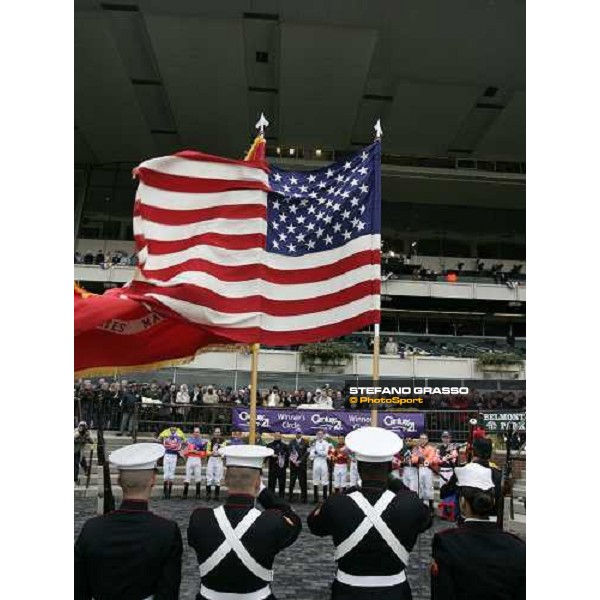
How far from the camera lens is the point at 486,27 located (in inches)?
833

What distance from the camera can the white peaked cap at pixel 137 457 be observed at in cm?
309

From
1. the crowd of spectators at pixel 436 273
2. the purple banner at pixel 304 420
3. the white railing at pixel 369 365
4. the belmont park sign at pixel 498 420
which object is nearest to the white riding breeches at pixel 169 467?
the purple banner at pixel 304 420

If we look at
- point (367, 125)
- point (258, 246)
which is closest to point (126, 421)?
point (258, 246)

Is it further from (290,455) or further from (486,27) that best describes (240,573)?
(486,27)

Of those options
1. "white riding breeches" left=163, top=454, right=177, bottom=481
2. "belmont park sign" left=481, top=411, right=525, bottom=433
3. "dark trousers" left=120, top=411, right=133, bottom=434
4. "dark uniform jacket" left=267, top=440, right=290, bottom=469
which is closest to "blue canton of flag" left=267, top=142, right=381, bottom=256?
"belmont park sign" left=481, top=411, right=525, bottom=433

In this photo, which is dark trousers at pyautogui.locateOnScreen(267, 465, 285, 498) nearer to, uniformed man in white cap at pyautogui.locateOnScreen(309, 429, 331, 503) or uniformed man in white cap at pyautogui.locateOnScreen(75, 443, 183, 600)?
uniformed man in white cap at pyautogui.locateOnScreen(309, 429, 331, 503)

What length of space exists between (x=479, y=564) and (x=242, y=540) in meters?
1.14

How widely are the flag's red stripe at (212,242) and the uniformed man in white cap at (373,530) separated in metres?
2.32

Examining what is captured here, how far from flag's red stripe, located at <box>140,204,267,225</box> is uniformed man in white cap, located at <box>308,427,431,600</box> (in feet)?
8.29

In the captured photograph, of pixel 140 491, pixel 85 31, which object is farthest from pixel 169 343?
pixel 85 31

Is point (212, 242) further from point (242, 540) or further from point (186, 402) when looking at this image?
point (186, 402)

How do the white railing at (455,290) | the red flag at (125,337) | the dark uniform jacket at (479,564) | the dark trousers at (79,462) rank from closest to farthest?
the dark uniform jacket at (479,564)
the red flag at (125,337)
the dark trousers at (79,462)
the white railing at (455,290)

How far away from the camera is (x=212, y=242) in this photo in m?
4.99

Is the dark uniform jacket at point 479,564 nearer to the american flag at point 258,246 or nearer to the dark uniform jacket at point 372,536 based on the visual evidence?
the dark uniform jacket at point 372,536
